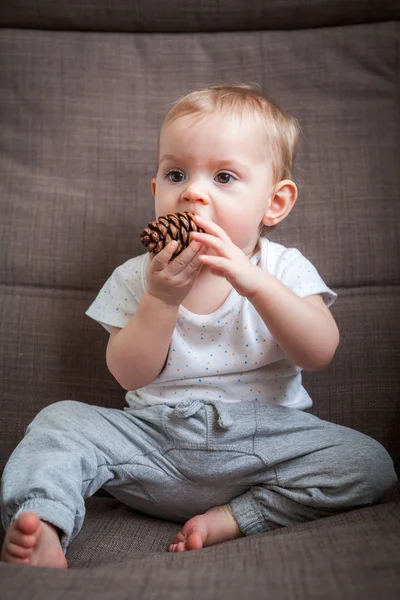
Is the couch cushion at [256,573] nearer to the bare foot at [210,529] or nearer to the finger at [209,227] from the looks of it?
the bare foot at [210,529]

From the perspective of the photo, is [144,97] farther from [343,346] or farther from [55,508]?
[55,508]

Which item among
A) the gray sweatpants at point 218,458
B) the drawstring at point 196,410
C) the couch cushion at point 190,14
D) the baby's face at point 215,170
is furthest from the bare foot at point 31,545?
the couch cushion at point 190,14

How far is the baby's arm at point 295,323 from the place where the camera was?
40.9 inches

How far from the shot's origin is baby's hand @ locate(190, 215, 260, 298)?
0.99 m

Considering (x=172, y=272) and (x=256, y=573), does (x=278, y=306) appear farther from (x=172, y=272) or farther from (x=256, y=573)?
(x=256, y=573)

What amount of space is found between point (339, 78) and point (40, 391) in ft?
2.62

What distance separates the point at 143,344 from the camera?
110cm

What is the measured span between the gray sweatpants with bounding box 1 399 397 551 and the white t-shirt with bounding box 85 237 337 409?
1.5 inches

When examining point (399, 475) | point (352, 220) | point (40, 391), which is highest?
point (352, 220)

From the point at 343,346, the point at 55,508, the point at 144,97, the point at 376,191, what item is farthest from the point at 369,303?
the point at 55,508

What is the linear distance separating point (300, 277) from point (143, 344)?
10.6 inches

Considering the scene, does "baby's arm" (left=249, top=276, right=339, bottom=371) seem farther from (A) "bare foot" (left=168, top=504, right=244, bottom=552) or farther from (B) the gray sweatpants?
(A) "bare foot" (left=168, top=504, right=244, bottom=552)

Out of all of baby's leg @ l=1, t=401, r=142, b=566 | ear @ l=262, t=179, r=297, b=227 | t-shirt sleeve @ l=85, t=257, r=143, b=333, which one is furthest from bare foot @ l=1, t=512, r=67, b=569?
ear @ l=262, t=179, r=297, b=227

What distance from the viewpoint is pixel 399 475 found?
1.25 metres
